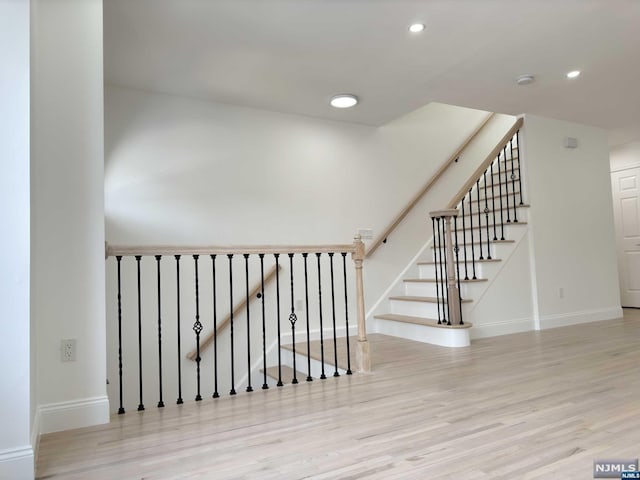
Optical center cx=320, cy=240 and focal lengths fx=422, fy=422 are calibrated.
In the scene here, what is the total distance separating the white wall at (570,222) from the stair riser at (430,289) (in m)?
0.96

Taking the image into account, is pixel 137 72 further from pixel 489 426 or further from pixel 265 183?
pixel 489 426

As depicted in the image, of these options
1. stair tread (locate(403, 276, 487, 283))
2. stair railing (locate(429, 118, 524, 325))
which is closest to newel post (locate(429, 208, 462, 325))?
stair railing (locate(429, 118, 524, 325))

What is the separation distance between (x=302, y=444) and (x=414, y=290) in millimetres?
3186

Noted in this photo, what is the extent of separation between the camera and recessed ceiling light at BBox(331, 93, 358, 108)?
13.0 feet

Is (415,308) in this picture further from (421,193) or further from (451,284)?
(421,193)

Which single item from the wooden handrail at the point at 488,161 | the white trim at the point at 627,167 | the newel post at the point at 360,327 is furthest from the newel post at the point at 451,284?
the white trim at the point at 627,167

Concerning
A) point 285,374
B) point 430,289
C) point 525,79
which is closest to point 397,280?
point 430,289

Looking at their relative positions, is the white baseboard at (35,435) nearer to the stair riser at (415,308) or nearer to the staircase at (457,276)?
the staircase at (457,276)

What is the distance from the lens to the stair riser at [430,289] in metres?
4.21

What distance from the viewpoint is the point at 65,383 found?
214 cm

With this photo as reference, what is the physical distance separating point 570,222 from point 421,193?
1.79m

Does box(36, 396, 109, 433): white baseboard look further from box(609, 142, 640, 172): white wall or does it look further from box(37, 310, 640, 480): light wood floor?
box(609, 142, 640, 172): white wall

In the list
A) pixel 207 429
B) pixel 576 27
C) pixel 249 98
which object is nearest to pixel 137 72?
pixel 249 98

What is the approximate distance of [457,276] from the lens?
13.7ft
